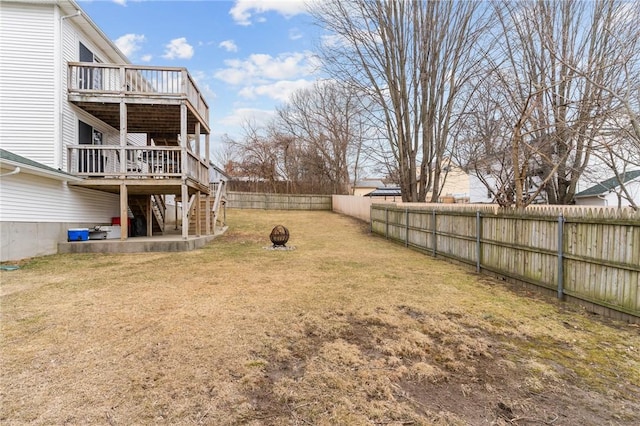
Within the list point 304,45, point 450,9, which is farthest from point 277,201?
point 450,9

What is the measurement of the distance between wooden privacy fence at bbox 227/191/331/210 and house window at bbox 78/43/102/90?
14.0 meters

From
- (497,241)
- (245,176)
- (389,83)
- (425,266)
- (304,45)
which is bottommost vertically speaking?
(425,266)

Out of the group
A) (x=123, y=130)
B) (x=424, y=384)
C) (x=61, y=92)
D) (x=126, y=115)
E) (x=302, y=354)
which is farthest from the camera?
(x=126, y=115)

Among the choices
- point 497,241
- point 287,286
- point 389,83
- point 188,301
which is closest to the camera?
point 188,301

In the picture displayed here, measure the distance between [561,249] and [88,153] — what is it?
12.1 meters

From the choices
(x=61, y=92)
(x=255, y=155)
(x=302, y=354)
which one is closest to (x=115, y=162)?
(x=61, y=92)

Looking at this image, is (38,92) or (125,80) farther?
(125,80)

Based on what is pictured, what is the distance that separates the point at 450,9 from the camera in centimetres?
1248

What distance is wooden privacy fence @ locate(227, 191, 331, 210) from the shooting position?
24.6 m

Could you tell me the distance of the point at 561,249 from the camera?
5.30m

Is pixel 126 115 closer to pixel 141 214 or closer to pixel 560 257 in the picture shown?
pixel 141 214

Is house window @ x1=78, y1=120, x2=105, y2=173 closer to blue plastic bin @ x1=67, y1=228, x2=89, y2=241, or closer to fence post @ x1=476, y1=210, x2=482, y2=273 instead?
blue plastic bin @ x1=67, y1=228, x2=89, y2=241

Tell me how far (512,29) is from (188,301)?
37.1 feet

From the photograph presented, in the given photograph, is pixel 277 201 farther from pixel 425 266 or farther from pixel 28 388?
pixel 28 388
